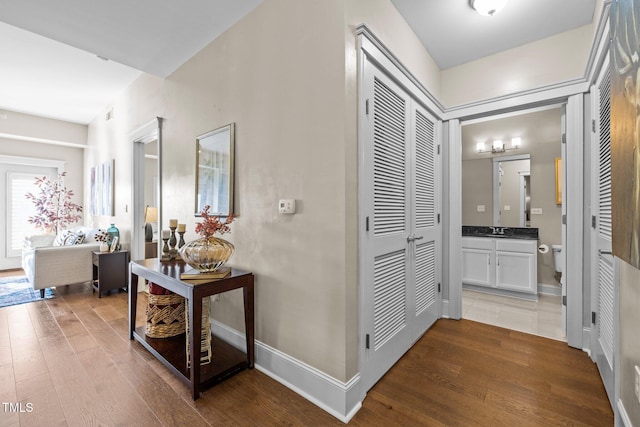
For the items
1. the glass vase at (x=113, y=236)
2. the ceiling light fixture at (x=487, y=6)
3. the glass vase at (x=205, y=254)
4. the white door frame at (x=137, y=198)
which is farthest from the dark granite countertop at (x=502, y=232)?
the glass vase at (x=113, y=236)

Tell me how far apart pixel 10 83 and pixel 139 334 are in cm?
415

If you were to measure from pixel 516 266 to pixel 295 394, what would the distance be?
3287mm

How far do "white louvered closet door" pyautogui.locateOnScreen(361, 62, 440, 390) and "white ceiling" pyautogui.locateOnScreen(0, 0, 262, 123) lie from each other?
132cm

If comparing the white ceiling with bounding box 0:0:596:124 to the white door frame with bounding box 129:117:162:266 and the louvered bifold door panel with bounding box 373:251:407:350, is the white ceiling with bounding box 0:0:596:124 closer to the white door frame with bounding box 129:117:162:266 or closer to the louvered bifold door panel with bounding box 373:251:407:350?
the white door frame with bounding box 129:117:162:266

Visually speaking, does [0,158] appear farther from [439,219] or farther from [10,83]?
[439,219]

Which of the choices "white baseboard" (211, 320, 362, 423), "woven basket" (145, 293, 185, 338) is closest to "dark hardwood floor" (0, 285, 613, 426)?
"white baseboard" (211, 320, 362, 423)

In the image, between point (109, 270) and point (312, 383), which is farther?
point (109, 270)

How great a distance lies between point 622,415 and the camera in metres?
1.33

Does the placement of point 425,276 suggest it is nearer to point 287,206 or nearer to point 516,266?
point 287,206

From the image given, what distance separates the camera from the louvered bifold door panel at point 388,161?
1.87 metres

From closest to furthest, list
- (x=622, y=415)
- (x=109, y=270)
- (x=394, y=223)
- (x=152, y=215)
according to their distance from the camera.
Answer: (x=622, y=415) < (x=394, y=223) < (x=152, y=215) < (x=109, y=270)

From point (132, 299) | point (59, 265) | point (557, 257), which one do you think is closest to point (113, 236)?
point (59, 265)

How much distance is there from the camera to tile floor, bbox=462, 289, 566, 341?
8.89 ft

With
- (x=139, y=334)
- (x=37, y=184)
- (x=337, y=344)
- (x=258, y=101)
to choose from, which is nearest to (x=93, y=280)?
(x=139, y=334)
